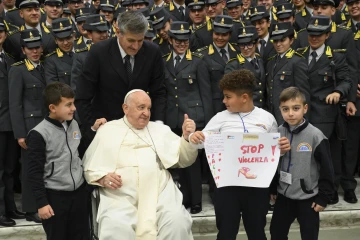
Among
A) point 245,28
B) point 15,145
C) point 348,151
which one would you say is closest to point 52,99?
point 15,145

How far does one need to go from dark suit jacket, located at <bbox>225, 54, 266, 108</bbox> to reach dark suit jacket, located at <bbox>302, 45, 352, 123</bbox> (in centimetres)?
49

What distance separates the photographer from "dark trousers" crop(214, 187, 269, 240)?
4543mm

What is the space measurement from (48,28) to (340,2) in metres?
3.89

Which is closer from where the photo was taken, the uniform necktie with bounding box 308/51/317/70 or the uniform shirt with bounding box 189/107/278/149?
the uniform shirt with bounding box 189/107/278/149

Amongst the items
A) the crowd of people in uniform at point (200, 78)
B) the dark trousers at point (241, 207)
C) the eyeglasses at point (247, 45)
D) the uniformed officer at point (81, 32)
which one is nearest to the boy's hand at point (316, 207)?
the dark trousers at point (241, 207)

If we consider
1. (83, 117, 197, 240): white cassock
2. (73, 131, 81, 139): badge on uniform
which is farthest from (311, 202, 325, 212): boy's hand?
(73, 131, 81, 139): badge on uniform

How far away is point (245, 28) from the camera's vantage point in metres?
6.46

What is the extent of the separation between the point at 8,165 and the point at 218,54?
8.08 ft

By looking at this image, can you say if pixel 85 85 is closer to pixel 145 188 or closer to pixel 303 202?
pixel 145 188

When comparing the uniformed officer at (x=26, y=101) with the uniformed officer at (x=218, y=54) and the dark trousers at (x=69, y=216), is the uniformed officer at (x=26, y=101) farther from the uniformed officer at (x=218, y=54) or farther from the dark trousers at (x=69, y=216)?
the uniformed officer at (x=218, y=54)

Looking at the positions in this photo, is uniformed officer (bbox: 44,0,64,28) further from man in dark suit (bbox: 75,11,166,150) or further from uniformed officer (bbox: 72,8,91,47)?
man in dark suit (bbox: 75,11,166,150)

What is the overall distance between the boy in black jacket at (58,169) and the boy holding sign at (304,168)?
1592 mm

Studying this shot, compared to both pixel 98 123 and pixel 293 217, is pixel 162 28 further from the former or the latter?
pixel 293 217

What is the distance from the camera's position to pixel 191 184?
6.17 metres
